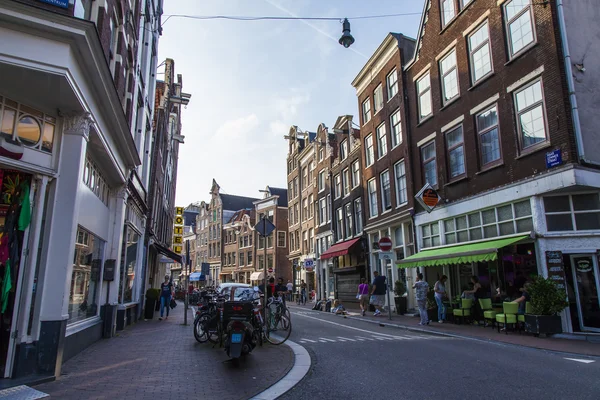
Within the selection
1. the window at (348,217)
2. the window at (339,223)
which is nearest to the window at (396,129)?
the window at (348,217)

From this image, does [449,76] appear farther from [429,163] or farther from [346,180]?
[346,180]

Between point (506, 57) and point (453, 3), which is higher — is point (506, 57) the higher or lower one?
the lower one

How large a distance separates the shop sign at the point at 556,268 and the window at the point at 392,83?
1295cm

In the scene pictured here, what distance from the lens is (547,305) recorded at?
34.6 ft

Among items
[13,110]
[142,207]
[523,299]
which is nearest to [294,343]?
[523,299]

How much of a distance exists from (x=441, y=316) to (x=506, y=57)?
9.16 metres

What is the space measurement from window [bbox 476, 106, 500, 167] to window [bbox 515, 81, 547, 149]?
109 centimetres

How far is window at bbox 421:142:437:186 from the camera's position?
60.9 ft

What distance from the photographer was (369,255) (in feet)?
81.0

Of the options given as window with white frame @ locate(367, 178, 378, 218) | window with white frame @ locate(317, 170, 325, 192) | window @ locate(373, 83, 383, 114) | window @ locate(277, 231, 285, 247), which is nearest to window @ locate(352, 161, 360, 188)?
window with white frame @ locate(367, 178, 378, 218)

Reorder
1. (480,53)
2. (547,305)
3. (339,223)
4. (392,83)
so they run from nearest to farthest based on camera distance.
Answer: (547,305) → (480,53) → (392,83) → (339,223)

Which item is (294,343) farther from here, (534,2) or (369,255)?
(369,255)

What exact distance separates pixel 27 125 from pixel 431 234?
15.8m

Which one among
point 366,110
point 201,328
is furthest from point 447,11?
point 201,328
